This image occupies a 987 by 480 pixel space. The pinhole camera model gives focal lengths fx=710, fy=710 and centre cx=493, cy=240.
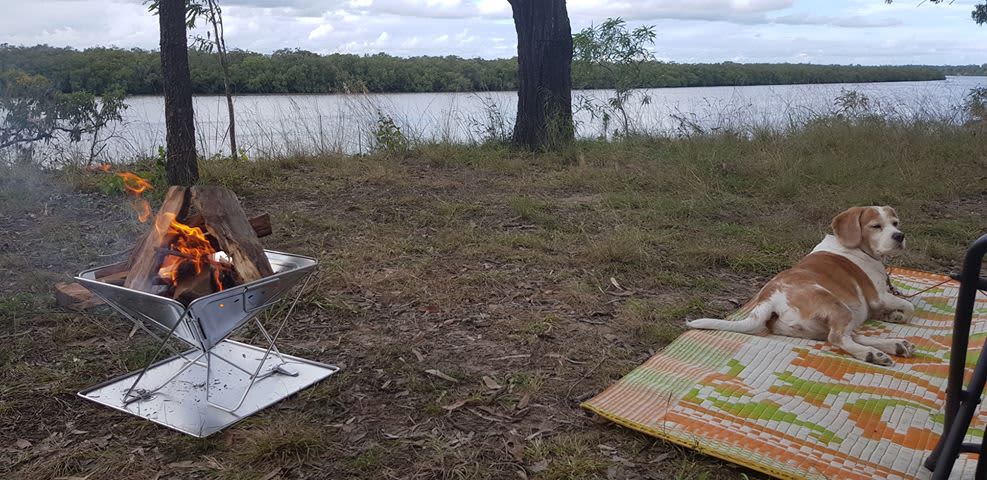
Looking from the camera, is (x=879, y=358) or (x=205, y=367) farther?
(x=205, y=367)

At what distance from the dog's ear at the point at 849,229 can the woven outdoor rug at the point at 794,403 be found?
0.49 m

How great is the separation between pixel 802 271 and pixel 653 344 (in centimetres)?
86

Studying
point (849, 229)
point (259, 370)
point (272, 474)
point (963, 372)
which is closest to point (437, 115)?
point (849, 229)

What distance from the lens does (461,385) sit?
2984 mm

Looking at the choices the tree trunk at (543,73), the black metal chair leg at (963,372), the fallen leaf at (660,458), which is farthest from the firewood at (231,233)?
the tree trunk at (543,73)

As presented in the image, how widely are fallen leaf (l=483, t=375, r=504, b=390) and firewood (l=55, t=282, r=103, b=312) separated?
207 centimetres

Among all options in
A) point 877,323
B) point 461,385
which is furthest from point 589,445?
point 877,323

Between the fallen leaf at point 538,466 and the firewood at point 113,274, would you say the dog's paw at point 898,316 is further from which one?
the firewood at point 113,274

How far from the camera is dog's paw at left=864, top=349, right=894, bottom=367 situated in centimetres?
310

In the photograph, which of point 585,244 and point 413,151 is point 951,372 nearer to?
point 585,244

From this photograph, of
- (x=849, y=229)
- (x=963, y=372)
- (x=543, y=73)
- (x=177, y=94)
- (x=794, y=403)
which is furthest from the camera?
(x=543, y=73)

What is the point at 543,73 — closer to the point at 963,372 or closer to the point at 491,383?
the point at 491,383

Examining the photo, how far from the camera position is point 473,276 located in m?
4.39

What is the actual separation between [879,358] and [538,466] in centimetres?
172
